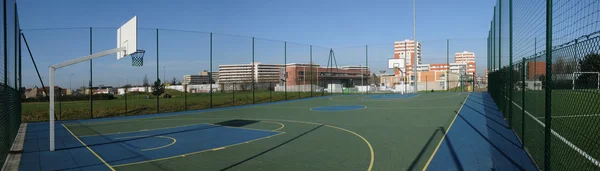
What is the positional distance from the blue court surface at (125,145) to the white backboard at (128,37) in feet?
8.46

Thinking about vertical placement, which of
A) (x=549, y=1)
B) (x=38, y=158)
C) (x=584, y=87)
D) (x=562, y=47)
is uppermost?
(x=549, y=1)

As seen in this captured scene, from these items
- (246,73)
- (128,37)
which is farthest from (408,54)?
(128,37)

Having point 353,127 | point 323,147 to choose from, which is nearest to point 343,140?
point 323,147

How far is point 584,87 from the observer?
3461 mm

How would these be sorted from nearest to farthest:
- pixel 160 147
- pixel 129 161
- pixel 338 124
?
pixel 129 161
pixel 160 147
pixel 338 124

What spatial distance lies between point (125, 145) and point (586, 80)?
9416 millimetres

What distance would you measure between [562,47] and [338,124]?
8834 mm

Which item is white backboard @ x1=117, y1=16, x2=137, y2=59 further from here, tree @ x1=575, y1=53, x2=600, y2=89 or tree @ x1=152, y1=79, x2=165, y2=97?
tree @ x1=575, y1=53, x2=600, y2=89

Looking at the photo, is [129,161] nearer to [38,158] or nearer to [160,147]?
[160,147]

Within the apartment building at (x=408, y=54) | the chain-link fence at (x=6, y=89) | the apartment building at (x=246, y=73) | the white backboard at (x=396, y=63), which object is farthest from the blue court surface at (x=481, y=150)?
the apartment building at (x=408, y=54)

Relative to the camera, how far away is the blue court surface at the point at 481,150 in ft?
19.7

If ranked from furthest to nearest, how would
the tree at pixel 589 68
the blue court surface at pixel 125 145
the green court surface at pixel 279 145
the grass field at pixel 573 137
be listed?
the blue court surface at pixel 125 145
the green court surface at pixel 279 145
the grass field at pixel 573 137
the tree at pixel 589 68

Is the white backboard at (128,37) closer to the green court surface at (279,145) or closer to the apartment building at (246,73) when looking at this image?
the green court surface at (279,145)

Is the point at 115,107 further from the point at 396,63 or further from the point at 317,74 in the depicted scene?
the point at 396,63
